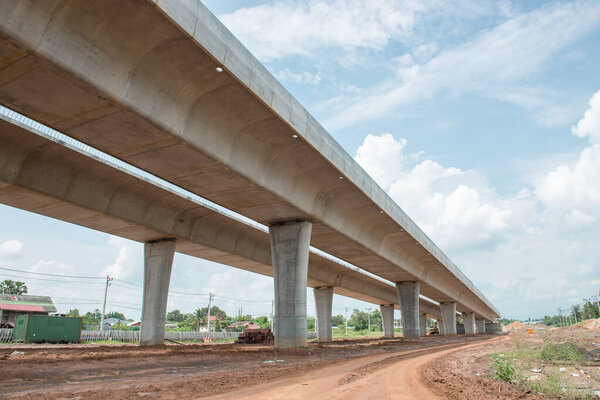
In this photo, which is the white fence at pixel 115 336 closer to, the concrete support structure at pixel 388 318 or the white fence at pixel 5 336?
the white fence at pixel 5 336

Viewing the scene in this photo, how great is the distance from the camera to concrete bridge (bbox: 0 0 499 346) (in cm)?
986

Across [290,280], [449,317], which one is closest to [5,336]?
[290,280]

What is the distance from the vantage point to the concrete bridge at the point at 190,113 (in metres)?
9.86

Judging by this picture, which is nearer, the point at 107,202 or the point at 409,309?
the point at 107,202

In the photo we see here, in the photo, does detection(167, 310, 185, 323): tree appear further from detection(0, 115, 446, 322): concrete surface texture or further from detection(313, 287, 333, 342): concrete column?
detection(0, 115, 446, 322): concrete surface texture

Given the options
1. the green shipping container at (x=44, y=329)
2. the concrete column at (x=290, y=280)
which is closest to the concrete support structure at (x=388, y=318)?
the green shipping container at (x=44, y=329)

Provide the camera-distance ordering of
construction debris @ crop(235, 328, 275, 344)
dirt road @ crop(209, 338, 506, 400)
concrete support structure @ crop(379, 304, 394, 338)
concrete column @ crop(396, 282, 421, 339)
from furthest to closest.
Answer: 1. concrete support structure @ crop(379, 304, 394, 338)
2. concrete column @ crop(396, 282, 421, 339)
3. construction debris @ crop(235, 328, 275, 344)
4. dirt road @ crop(209, 338, 506, 400)

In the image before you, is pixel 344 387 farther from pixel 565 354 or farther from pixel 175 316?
pixel 175 316

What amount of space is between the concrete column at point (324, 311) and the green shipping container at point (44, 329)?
24.2 m

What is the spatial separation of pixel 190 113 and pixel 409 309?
114 ft

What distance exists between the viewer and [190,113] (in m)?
13.2

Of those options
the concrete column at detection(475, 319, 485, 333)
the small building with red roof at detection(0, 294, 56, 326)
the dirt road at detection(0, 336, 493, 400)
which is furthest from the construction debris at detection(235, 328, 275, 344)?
the concrete column at detection(475, 319, 485, 333)

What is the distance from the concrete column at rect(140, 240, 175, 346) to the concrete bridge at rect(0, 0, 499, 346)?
454mm

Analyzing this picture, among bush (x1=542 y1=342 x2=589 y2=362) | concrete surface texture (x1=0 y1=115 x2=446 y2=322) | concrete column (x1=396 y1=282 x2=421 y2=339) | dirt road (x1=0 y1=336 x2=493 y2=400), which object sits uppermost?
concrete surface texture (x1=0 y1=115 x2=446 y2=322)
